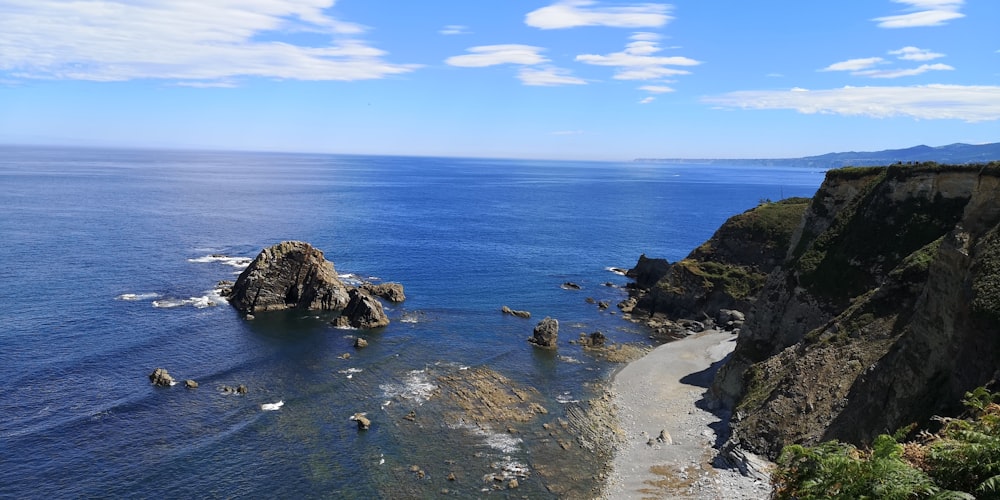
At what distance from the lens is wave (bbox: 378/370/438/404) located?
207ft

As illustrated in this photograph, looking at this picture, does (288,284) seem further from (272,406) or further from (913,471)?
(913,471)

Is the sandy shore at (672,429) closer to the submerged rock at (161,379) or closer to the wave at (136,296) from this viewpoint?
the submerged rock at (161,379)

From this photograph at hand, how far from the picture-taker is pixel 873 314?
169ft

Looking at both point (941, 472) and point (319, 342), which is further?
point (319, 342)

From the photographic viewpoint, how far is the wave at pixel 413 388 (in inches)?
2482

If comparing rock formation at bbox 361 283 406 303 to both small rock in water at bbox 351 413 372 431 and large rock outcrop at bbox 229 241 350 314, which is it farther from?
small rock in water at bbox 351 413 372 431

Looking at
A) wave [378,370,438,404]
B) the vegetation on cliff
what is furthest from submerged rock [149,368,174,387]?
the vegetation on cliff

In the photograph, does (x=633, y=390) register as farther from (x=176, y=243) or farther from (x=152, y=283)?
(x=176, y=243)

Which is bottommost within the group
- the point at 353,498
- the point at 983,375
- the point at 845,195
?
the point at 353,498

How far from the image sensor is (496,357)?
7600 centimetres

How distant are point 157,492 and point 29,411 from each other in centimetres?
2063

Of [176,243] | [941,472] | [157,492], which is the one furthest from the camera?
[176,243]

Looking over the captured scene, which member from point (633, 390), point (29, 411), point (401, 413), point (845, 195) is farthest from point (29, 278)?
point (845, 195)

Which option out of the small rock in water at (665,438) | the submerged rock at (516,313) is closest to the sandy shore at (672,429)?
the small rock in water at (665,438)
